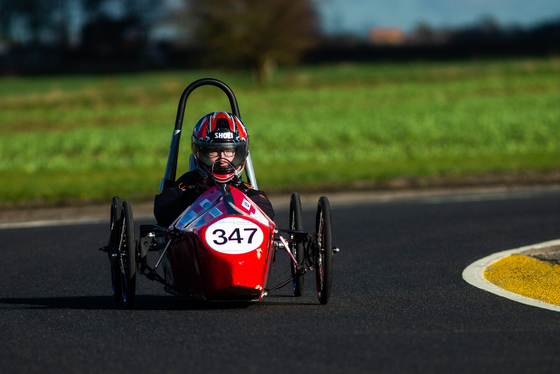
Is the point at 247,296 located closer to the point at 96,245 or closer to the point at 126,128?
the point at 96,245

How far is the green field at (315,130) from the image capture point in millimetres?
19500

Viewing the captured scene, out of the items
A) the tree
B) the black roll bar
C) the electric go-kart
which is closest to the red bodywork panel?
the electric go-kart

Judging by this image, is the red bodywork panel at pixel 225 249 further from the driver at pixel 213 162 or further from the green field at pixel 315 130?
the green field at pixel 315 130

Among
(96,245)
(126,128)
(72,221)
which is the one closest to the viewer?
(96,245)

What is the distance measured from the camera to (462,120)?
32031mm

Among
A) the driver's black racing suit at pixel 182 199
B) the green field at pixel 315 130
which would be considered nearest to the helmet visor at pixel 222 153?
the driver's black racing suit at pixel 182 199

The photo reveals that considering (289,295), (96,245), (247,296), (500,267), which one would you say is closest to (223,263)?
(247,296)

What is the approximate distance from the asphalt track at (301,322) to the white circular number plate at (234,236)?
0.51m

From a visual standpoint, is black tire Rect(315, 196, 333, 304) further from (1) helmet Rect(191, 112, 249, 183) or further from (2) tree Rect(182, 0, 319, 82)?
(2) tree Rect(182, 0, 319, 82)

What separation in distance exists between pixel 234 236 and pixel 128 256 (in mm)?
944

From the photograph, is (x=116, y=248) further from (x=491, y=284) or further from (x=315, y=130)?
(x=315, y=130)

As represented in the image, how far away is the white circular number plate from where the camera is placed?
21.1 ft

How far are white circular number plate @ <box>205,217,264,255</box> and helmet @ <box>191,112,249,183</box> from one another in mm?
964

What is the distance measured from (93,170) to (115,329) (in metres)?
16.4
